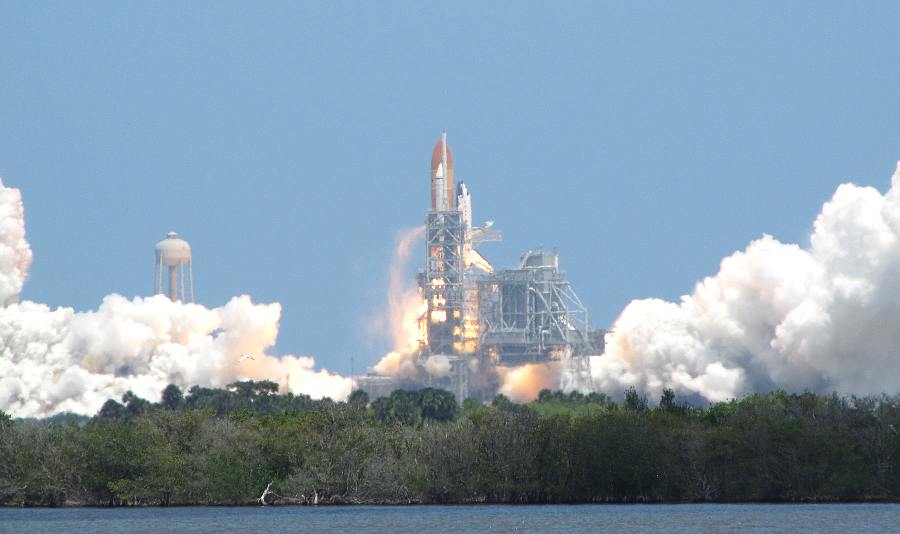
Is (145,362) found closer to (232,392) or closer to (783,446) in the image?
(232,392)

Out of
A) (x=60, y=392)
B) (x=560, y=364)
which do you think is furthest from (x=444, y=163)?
(x=60, y=392)

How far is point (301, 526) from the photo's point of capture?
3799 inches

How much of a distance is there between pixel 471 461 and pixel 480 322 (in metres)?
72.9

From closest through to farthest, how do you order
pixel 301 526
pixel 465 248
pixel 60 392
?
pixel 301 526, pixel 60 392, pixel 465 248

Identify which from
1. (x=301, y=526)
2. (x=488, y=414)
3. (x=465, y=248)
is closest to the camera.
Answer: (x=301, y=526)

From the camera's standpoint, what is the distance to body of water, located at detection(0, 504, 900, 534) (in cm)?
9375

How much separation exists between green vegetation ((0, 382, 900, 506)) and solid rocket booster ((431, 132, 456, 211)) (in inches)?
2936

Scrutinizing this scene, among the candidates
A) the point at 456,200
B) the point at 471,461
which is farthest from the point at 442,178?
the point at 471,461

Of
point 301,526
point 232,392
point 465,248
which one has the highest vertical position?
point 465,248

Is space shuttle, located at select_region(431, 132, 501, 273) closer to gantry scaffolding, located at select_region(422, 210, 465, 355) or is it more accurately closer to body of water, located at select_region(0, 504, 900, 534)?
gantry scaffolding, located at select_region(422, 210, 465, 355)

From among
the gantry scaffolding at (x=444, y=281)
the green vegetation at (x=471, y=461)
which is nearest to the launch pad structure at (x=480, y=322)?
the gantry scaffolding at (x=444, y=281)

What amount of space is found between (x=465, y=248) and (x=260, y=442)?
78705 millimetres

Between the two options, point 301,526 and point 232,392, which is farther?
point 232,392

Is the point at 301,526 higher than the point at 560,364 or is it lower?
lower
